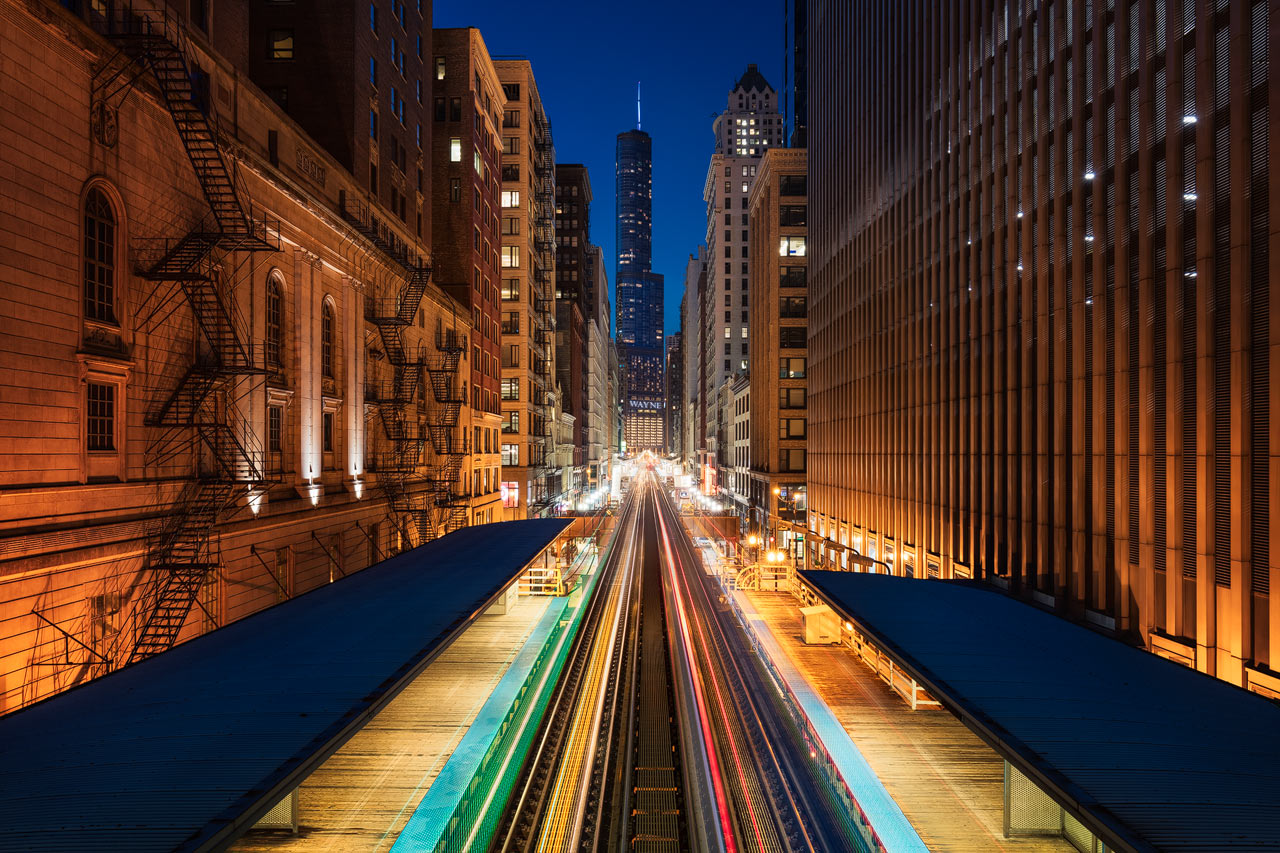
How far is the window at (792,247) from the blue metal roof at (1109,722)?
64013 mm

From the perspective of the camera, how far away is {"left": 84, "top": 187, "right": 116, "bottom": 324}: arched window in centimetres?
1892

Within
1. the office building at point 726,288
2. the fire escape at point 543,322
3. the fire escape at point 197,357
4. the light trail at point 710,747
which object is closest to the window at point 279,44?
the fire escape at point 197,357

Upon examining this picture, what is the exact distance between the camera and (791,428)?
77375mm

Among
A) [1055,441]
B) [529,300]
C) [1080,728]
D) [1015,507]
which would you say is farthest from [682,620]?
[529,300]

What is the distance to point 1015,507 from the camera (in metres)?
30.3

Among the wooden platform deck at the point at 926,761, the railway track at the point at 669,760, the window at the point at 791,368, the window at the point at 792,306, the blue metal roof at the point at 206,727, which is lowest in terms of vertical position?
the railway track at the point at 669,760

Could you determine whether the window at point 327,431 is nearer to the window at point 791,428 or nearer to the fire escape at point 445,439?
the fire escape at point 445,439

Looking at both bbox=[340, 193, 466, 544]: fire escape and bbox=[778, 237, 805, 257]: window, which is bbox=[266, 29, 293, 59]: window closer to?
bbox=[340, 193, 466, 544]: fire escape

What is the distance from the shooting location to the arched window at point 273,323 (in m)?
28.4

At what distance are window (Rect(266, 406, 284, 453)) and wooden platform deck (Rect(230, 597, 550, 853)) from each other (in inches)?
431

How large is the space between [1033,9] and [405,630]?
109ft

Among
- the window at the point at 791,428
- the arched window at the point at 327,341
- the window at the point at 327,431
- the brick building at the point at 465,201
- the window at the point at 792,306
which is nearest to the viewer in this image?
the window at the point at 327,431

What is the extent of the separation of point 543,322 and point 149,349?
245ft

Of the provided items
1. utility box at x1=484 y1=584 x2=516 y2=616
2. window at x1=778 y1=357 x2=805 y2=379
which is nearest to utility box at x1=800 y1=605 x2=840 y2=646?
utility box at x1=484 y1=584 x2=516 y2=616
